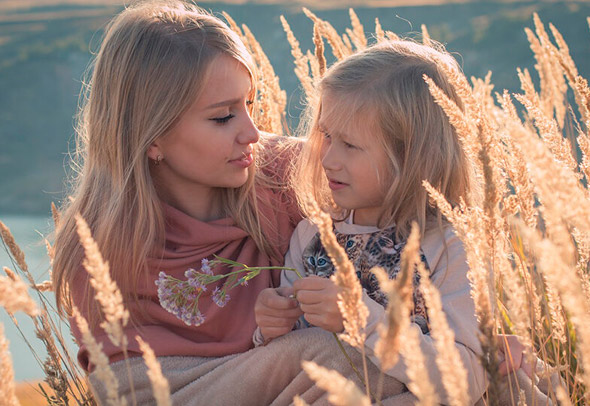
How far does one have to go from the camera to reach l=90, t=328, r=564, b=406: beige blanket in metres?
1.73

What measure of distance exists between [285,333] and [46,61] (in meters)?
11.2

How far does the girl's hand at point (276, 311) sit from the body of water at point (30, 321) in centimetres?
59

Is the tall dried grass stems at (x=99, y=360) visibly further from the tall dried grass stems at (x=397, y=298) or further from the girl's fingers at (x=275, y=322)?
the girl's fingers at (x=275, y=322)

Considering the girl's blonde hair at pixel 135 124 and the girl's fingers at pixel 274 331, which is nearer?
the girl's fingers at pixel 274 331

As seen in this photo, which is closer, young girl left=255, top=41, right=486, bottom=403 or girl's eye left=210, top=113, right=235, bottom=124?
young girl left=255, top=41, right=486, bottom=403

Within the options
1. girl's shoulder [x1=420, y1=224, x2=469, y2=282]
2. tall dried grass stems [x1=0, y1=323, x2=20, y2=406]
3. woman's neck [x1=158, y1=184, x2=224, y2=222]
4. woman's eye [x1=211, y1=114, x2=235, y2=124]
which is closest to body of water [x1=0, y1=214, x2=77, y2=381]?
tall dried grass stems [x1=0, y1=323, x2=20, y2=406]

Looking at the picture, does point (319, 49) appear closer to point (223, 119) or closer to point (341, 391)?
point (223, 119)

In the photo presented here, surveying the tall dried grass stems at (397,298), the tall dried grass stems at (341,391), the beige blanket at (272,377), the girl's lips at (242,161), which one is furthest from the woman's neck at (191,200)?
the tall dried grass stems at (341,391)

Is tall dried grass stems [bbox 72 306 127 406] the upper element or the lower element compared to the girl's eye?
lower

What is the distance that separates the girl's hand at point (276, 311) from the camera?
1.67 metres

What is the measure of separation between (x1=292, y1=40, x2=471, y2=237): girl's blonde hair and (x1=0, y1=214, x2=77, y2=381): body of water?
3.33 feet

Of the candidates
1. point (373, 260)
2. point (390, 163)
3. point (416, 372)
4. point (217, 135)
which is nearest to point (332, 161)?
point (390, 163)

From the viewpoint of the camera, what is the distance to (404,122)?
6.16 feet

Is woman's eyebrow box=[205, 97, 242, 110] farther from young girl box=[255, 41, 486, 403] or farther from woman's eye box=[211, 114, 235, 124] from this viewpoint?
young girl box=[255, 41, 486, 403]
